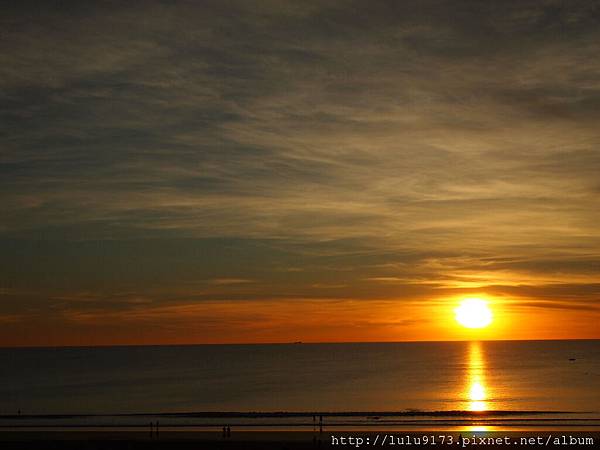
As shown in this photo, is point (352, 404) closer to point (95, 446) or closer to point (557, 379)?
point (95, 446)

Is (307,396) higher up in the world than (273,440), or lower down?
higher up

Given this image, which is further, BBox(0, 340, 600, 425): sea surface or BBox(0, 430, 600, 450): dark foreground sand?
BBox(0, 340, 600, 425): sea surface

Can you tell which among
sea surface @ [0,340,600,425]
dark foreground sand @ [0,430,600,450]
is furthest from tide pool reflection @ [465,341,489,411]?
dark foreground sand @ [0,430,600,450]

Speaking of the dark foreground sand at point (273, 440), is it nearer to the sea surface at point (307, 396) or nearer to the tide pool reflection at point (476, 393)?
the sea surface at point (307, 396)

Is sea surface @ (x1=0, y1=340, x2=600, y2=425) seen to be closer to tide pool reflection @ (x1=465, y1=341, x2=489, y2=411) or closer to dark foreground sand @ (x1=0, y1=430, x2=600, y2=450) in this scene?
tide pool reflection @ (x1=465, y1=341, x2=489, y2=411)

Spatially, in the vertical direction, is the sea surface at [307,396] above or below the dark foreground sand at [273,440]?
above

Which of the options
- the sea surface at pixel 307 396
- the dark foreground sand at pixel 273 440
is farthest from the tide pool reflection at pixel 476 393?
the dark foreground sand at pixel 273 440

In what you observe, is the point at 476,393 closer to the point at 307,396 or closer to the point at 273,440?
the point at 307,396

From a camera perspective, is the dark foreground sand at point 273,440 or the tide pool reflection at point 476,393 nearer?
the dark foreground sand at point 273,440

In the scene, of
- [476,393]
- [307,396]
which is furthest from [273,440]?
[476,393]

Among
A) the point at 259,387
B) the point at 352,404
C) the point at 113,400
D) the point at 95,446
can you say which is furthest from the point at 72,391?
the point at 95,446

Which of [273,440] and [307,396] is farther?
[307,396]

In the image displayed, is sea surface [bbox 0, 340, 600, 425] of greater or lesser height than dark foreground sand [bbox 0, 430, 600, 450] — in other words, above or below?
above

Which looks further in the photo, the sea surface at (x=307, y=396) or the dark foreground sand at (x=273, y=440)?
the sea surface at (x=307, y=396)
